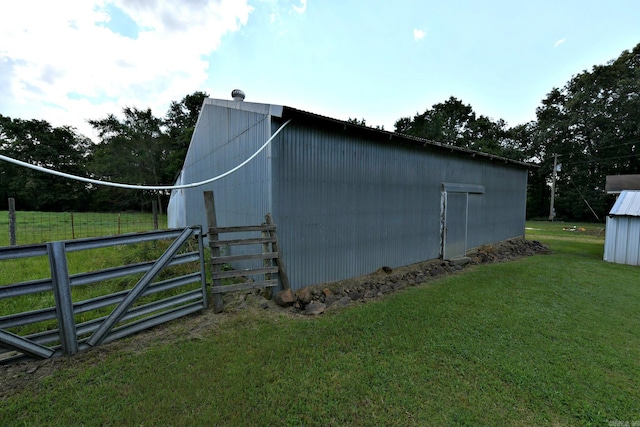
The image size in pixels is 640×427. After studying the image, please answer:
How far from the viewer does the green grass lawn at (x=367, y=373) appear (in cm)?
199

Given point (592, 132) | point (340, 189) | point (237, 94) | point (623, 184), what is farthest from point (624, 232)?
point (592, 132)

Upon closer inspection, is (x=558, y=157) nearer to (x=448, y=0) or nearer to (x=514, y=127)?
(x=514, y=127)

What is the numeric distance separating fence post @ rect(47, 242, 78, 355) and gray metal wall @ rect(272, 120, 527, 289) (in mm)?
2556

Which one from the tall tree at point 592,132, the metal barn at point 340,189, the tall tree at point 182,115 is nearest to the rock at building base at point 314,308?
the metal barn at point 340,189

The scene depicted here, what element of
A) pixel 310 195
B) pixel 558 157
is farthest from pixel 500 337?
pixel 558 157

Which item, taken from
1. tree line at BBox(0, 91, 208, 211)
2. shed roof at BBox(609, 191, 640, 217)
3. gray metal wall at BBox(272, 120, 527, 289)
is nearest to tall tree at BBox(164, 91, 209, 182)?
tree line at BBox(0, 91, 208, 211)

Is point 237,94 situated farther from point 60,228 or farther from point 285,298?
point 60,228

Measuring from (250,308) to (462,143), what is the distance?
37.8 metres

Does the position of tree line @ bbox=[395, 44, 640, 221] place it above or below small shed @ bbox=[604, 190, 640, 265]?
above

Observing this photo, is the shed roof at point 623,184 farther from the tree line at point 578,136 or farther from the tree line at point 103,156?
the tree line at point 103,156

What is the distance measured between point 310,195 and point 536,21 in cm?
1092

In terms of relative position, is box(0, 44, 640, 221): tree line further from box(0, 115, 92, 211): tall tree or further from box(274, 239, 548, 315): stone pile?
box(274, 239, 548, 315): stone pile

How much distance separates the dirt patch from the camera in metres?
2.46

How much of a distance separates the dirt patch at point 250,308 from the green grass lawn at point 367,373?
45 mm
